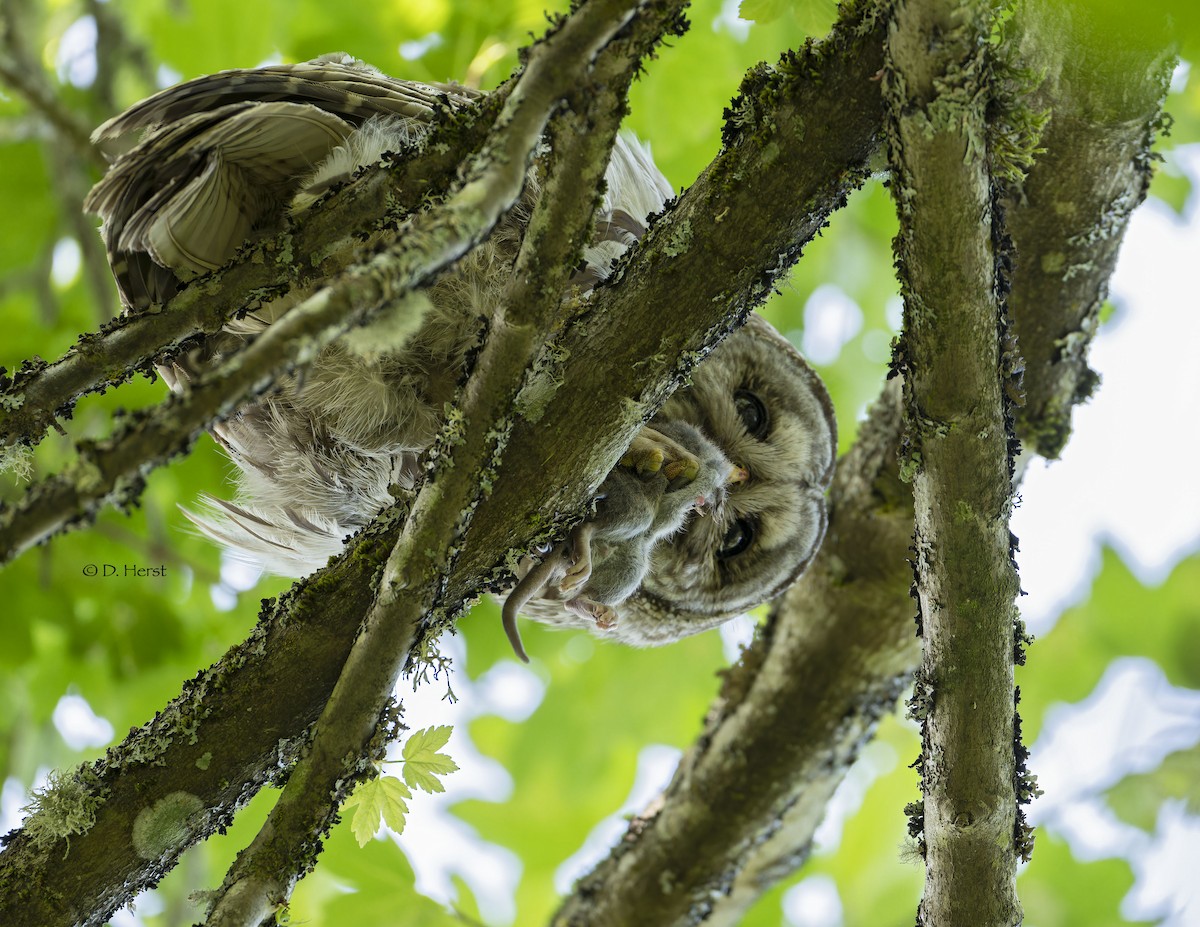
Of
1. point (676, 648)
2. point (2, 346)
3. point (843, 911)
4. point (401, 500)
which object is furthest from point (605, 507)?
point (843, 911)

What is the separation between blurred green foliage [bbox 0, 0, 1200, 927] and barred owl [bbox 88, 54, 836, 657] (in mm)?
511

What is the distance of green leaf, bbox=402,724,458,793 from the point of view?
1591 mm

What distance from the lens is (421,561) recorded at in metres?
1.45

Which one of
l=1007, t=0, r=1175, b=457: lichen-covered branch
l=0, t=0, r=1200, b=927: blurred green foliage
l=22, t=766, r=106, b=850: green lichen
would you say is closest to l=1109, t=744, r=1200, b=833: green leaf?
l=0, t=0, r=1200, b=927: blurred green foliage

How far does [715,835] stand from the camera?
10.0 ft

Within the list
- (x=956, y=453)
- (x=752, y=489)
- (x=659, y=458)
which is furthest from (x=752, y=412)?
(x=956, y=453)

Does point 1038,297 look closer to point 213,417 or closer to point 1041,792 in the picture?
point 1041,792

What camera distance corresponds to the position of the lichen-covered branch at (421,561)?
54.5 inches

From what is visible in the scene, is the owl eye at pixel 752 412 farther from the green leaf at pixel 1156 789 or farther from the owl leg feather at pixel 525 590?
the green leaf at pixel 1156 789

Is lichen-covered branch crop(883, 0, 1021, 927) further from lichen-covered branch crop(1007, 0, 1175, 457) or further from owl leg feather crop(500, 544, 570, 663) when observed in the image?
owl leg feather crop(500, 544, 570, 663)

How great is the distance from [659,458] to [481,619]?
1721 mm

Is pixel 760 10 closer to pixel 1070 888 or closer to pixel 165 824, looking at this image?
pixel 165 824

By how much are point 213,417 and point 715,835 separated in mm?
2468

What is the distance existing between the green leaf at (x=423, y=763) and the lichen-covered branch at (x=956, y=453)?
746 mm
